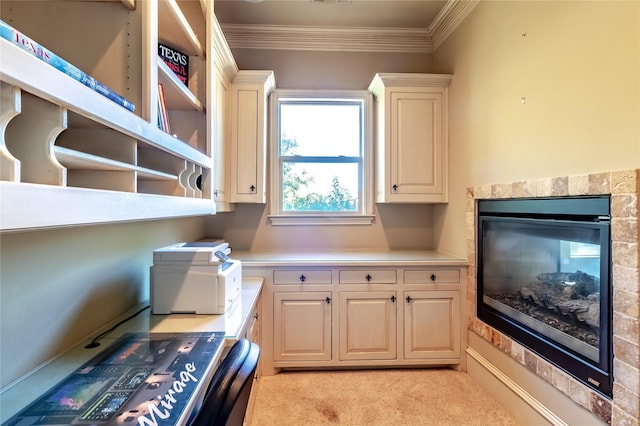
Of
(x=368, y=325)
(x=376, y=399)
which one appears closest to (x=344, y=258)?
(x=368, y=325)

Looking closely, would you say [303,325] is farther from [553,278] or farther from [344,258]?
[553,278]

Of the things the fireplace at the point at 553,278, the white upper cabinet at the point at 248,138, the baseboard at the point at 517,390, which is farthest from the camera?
the white upper cabinet at the point at 248,138

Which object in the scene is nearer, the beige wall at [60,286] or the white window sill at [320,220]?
the beige wall at [60,286]

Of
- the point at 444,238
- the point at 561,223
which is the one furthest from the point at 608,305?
the point at 444,238

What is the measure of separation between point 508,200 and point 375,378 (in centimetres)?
160

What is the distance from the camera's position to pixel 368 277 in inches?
95.0

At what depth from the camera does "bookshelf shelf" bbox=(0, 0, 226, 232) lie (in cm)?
53

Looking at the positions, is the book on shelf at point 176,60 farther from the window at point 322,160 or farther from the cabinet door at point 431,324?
the cabinet door at point 431,324

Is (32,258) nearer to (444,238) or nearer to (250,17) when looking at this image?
(250,17)

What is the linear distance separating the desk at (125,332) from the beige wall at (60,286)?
0.04 m

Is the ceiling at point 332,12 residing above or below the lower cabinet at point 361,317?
above

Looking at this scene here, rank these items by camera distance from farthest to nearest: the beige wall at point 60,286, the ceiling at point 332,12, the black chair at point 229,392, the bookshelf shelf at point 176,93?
1. the ceiling at point 332,12
2. the bookshelf shelf at point 176,93
3. the beige wall at point 60,286
4. the black chair at point 229,392

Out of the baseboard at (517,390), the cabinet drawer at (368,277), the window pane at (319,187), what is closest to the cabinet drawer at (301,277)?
the cabinet drawer at (368,277)

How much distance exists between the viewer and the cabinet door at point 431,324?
7.96ft
